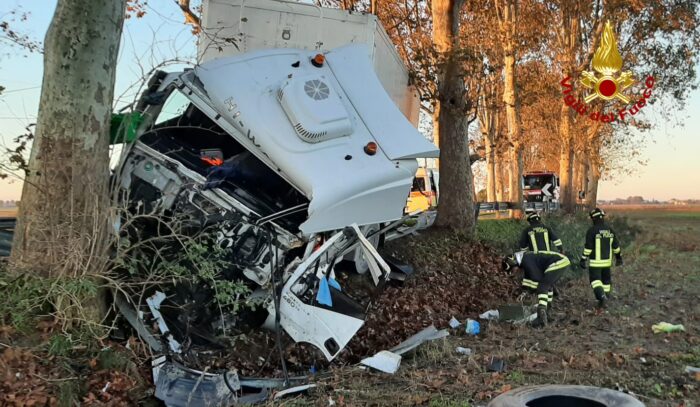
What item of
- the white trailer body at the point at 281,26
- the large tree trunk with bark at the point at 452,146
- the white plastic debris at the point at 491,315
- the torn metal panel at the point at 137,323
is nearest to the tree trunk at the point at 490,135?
the large tree trunk with bark at the point at 452,146

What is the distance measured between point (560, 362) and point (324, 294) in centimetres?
205

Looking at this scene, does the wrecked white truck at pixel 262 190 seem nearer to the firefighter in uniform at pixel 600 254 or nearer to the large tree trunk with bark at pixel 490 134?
the firefighter in uniform at pixel 600 254

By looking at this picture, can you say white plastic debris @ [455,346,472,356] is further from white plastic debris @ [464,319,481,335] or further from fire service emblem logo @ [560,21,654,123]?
fire service emblem logo @ [560,21,654,123]

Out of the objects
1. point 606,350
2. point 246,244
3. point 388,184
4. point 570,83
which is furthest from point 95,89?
point 570,83

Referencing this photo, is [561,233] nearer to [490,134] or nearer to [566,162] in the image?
[566,162]

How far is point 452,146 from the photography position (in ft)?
38.3

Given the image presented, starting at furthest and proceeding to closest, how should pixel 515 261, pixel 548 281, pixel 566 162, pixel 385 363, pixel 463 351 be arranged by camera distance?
pixel 566 162 → pixel 515 261 → pixel 548 281 → pixel 463 351 → pixel 385 363

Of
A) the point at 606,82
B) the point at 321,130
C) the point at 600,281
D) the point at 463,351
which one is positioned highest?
the point at 606,82

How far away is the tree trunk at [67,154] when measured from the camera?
4578 mm

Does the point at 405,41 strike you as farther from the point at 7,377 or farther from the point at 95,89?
the point at 7,377

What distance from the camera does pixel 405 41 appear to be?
64.7 feet

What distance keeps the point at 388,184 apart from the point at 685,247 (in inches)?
595

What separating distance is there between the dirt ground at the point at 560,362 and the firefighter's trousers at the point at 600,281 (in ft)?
0.79

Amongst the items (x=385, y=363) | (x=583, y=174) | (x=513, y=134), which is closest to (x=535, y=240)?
(x=385, y=363)
